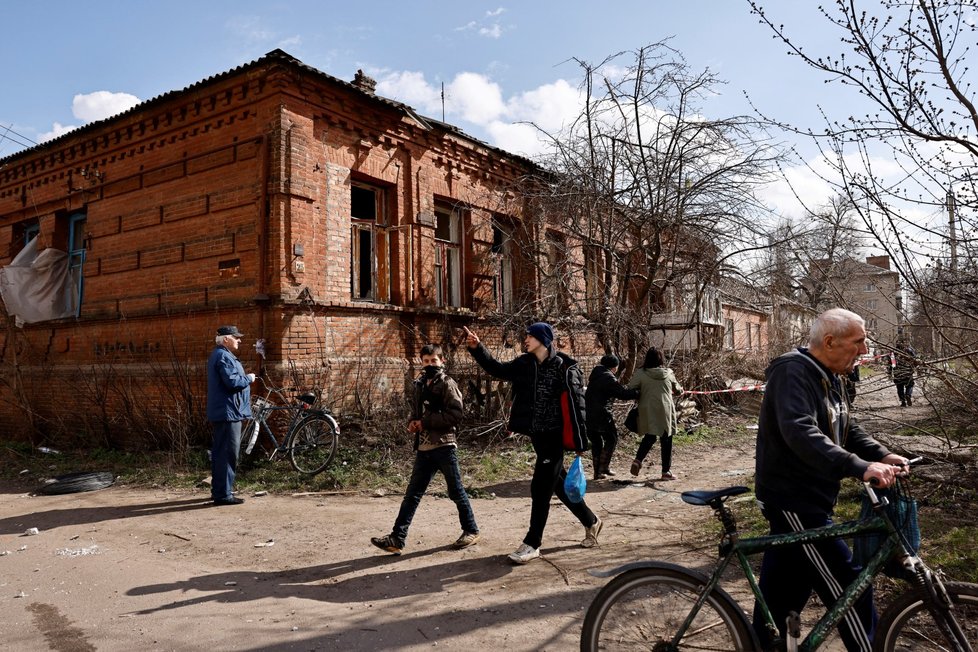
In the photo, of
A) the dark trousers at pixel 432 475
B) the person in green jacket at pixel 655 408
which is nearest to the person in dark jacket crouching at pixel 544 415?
the dark trousers at pixel 432 475

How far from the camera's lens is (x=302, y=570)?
525 centimetres

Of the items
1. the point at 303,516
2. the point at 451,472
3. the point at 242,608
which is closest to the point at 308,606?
the point at 242,608

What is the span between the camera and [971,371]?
20.6ft

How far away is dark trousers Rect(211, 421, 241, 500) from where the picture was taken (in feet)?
24.6

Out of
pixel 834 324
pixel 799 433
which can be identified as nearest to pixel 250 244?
pixel 834 324

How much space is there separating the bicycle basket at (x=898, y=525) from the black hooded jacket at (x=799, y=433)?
18 cm

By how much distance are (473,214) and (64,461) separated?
875 centimetres

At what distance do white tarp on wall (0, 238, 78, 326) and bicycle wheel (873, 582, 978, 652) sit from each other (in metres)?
14.8

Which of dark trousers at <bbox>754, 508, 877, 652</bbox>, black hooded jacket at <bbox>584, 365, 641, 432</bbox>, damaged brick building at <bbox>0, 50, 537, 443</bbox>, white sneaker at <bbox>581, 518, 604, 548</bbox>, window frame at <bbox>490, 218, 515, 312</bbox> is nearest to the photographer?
dark trousers at <bbox>754, 508, 877, 652</bbox>

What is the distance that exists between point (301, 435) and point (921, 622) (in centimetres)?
791

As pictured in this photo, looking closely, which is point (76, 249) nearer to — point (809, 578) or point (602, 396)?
point (602, 396)

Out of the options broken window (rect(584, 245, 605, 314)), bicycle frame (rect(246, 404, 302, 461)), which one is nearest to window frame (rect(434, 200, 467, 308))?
broken window (rect(584, 245, 605, 314))

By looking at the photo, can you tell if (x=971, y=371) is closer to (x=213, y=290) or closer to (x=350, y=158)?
(x=350, y=158)

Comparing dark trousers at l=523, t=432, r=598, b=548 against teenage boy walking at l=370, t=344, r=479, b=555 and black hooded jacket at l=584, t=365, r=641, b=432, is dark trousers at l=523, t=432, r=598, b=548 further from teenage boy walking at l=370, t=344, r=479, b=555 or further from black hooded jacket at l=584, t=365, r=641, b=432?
black hooded jacket at l=584, t=365, r=641, b=432
